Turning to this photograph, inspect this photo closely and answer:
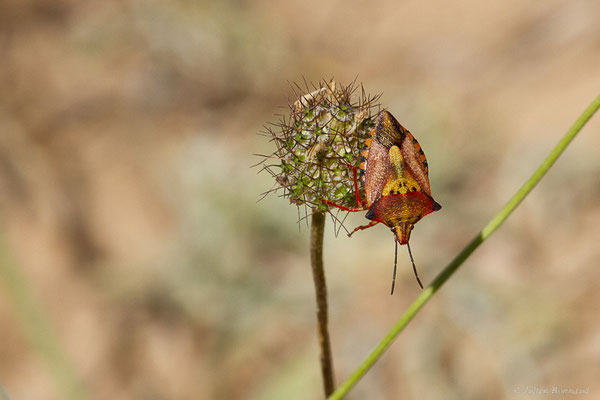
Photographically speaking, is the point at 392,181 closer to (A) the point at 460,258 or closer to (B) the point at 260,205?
(A) the point at 460,258

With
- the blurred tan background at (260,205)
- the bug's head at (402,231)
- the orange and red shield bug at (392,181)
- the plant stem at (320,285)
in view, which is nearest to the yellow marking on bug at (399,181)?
the orange and red shield bug at (392,181)

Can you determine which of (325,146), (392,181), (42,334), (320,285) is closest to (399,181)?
(392,181)

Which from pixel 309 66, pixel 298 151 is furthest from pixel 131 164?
pixel 298 151

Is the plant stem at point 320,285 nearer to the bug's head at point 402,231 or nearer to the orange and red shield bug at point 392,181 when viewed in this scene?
the orange and red shield bug at point 392,181

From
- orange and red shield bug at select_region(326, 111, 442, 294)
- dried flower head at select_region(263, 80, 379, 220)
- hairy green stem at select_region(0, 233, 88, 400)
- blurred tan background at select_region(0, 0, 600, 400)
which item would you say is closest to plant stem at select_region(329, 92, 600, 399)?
orange and red shield bug at select_region(326, 111, 442, 294)

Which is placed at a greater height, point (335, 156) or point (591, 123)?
point (591, 123)

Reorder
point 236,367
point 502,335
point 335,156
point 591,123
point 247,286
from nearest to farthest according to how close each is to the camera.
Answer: point 335,156, point 502,335, point 236,367, point 247,286, point 591,123

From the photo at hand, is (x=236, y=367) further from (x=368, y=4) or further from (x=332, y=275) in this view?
(x=368, y=4)
